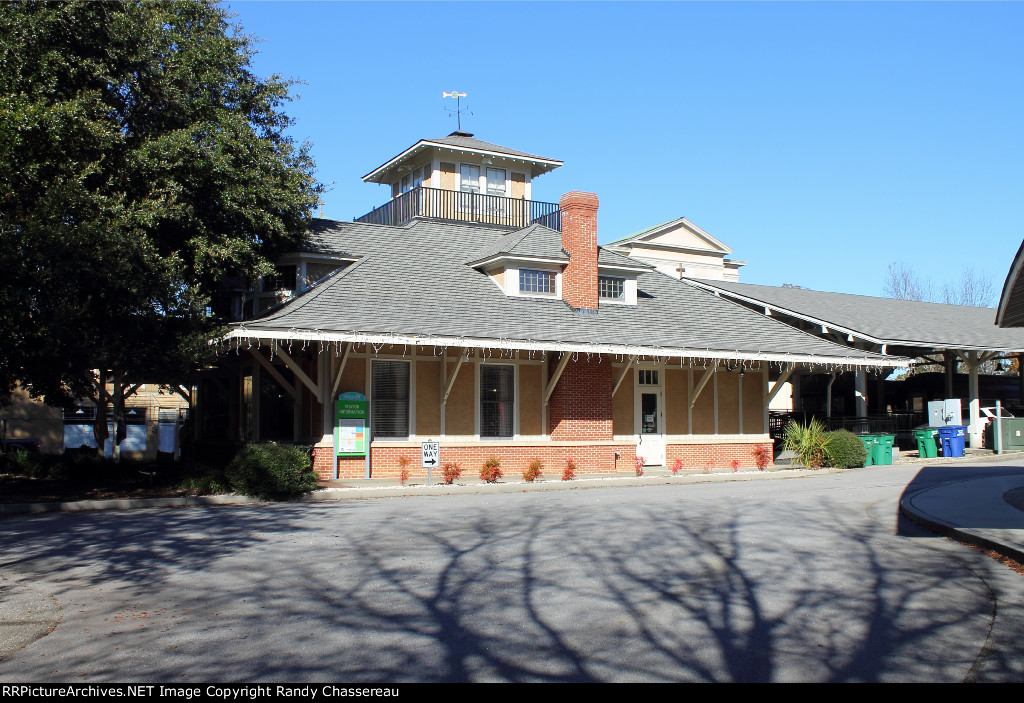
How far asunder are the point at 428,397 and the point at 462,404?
0.87m

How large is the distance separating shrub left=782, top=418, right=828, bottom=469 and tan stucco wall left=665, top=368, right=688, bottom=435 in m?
3.25

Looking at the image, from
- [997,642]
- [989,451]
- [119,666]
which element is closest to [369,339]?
[119,666]

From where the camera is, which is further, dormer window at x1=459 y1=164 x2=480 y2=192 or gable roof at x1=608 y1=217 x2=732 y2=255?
gable roof at x1=608 y1=217 x2=732 y2=255

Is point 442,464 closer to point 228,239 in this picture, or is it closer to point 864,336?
point 228,239

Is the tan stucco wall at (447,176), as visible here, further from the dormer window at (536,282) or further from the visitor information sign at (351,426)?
the visitor information sign at (351,426)

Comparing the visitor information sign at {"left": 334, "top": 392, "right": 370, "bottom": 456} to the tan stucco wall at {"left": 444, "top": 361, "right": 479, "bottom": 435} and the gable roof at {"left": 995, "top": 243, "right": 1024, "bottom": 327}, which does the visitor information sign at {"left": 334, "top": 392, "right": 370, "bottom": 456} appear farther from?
the gable roof at {"left": 995, "top": 243, "right": 1024, "bottom": 327}

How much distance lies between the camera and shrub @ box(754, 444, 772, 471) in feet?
78.8

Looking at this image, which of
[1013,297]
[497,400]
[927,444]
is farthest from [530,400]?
[927,444]

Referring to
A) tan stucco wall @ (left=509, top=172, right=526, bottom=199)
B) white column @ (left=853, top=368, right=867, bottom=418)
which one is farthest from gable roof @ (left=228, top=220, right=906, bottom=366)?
tan stucco wall @ (left=509, top=172, right=526, bottom=199)

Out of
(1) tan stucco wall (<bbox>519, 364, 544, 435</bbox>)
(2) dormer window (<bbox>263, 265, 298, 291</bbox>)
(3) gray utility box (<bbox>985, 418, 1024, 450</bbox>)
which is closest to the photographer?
(1) tan stucco wall (<bbox>519, 364, 544, 435</bbox>)

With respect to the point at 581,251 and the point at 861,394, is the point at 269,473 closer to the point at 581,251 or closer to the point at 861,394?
the point at 581,251

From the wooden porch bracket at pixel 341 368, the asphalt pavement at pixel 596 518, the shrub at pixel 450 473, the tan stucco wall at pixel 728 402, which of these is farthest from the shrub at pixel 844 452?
the wooden porch bracket at pixel 341 368

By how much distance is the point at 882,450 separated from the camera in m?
24.8

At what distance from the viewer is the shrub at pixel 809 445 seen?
24.0 meters
